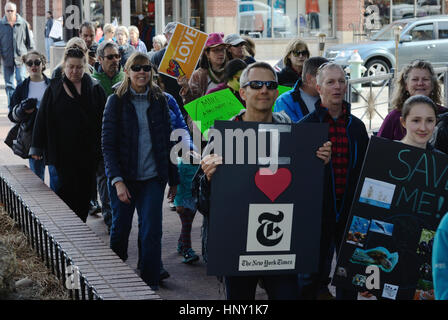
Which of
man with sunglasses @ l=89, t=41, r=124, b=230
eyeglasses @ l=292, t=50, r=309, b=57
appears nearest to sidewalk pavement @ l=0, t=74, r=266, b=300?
man with sunglasses @ l=89, t=41, r=124, b=230

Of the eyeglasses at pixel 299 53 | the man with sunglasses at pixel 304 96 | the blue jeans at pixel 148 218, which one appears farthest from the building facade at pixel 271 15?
the blue jeans at pixel 148 218

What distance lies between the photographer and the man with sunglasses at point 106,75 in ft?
29.4

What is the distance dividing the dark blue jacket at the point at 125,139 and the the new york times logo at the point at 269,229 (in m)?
2.14

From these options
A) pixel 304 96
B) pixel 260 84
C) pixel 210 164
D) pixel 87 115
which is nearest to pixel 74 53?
pixel 87 115

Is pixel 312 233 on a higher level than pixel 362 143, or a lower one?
lower

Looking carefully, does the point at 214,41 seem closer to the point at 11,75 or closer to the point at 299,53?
the point at 299,53

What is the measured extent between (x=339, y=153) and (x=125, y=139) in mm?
1743

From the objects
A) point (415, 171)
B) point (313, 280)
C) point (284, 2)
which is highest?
A: point (284, 2)

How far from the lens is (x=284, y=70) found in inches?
349

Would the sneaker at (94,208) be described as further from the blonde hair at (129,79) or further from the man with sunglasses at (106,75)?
the blonde hair at (129,79)

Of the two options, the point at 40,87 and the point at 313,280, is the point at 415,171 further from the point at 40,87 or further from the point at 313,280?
the point at 40,87

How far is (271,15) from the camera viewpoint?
115 ft

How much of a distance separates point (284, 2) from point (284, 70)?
88.0 ft
